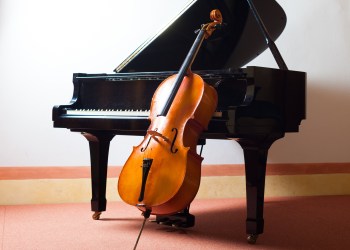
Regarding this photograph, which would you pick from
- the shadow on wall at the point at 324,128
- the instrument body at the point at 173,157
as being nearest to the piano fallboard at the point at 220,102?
the instrument body at the point at 173,157

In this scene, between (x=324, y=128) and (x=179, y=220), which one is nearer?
(x=179, y=220)

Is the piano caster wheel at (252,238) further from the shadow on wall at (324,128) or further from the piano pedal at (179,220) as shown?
the shadow on wall at (324,128)

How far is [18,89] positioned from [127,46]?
2.81ft

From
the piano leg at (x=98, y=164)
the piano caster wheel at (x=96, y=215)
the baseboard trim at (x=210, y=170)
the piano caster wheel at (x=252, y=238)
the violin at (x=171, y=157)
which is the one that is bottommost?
the piano caster wheel at (x=96, y=215)

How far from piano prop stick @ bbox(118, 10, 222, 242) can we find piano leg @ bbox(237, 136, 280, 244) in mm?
383

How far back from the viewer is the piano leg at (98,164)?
330 cm

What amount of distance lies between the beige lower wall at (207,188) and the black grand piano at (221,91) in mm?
824

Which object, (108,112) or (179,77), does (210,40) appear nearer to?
(108,112)

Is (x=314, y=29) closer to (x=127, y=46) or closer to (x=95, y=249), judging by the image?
(x=127, y=46)

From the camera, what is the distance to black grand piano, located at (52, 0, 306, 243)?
2.71m

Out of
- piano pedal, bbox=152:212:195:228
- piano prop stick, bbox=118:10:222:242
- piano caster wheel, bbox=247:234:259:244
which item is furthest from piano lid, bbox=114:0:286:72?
piano caster wheel, bbox=247:234:259:244

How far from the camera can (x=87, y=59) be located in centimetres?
420

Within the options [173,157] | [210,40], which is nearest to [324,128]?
[210,40]

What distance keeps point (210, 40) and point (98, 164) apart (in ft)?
3.21
